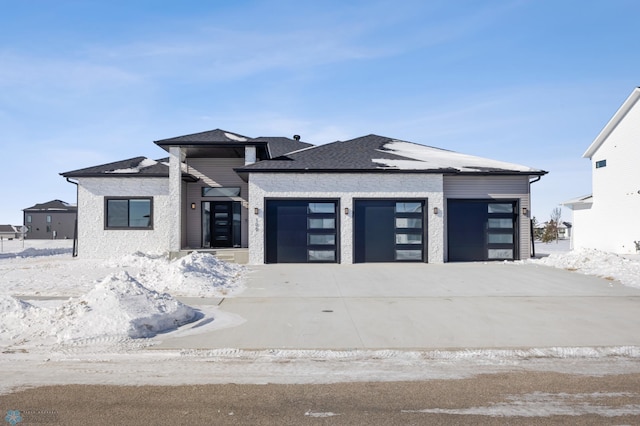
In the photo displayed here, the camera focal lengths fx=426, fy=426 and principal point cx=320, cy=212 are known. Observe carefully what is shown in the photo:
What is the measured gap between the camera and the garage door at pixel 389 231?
16.7m

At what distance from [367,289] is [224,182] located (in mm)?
11139

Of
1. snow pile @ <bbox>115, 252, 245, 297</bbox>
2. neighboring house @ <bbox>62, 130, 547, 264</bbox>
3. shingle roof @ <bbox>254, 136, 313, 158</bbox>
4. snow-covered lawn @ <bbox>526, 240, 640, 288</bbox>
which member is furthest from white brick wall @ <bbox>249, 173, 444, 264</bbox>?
shingle roof @ <bbox>254, 136, 313, 158</bbox>

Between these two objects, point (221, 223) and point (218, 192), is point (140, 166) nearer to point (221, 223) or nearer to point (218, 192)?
point (218, 192)

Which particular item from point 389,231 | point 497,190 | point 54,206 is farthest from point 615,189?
point 54,206

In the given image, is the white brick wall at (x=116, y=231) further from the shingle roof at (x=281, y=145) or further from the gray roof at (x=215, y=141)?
the shingle roof at (x=281, y=145)

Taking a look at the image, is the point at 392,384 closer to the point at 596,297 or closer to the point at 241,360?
the point at 241,360

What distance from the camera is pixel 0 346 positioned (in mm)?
6031

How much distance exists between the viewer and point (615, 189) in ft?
86.5

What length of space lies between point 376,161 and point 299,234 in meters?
4.44

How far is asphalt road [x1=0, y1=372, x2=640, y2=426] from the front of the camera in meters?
3.83

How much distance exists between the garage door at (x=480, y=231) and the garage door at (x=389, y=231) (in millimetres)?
1641

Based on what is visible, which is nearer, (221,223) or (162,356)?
(162,356)

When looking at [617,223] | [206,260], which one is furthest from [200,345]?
[617,223]

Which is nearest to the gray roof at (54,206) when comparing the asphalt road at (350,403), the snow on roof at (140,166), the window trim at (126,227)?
the snow on roof at (140,166)
